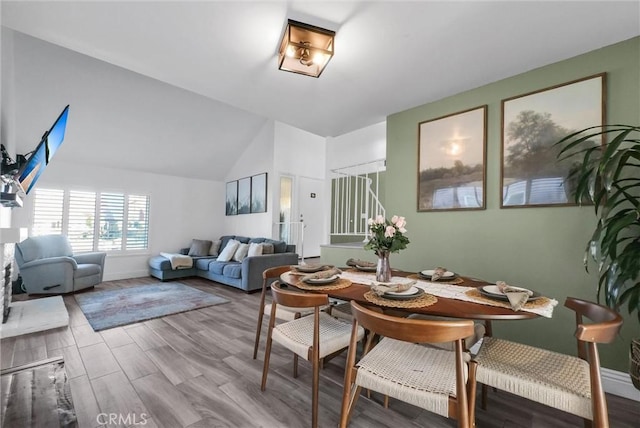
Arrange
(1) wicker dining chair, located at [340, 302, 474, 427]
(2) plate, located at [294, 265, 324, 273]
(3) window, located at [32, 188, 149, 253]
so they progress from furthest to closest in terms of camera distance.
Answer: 1. (3) window, located at [32, 188, 149, 253]
2. (2) plate, located at [294, 265, 324, 273]
3. (1) wicker dining chair, located at [340, 302, 474, 427]

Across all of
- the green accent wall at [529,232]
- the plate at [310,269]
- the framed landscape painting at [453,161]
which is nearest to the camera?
the green accent wall at [529,232]

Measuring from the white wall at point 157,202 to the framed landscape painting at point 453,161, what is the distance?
549 cm

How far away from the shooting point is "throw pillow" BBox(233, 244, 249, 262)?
16.4ft

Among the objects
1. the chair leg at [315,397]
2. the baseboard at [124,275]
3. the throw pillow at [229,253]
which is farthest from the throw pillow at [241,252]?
the chair leg at [315,397]

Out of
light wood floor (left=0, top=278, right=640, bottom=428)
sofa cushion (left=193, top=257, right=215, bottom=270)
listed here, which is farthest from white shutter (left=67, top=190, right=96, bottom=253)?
light wood floor (left=0, top=278, right=640, bottom=428)

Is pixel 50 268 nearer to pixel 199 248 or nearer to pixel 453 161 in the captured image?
pixel 199 248

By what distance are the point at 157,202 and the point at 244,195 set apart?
188 centimetres

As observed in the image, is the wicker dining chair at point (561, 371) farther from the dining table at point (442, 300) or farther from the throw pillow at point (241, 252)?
the throw pillow at point (241, 252)

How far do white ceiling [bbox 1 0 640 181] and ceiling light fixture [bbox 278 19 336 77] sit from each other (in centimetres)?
6

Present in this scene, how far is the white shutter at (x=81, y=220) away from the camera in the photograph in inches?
191

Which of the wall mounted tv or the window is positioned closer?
the wall mounted tv

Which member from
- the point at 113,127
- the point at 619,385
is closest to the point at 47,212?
the point at 113,127

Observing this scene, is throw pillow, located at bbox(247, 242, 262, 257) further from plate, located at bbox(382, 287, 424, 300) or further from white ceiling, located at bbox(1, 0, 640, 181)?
plate, located at bbox(382, 287, 424, 300)

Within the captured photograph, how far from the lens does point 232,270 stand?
4.53m
